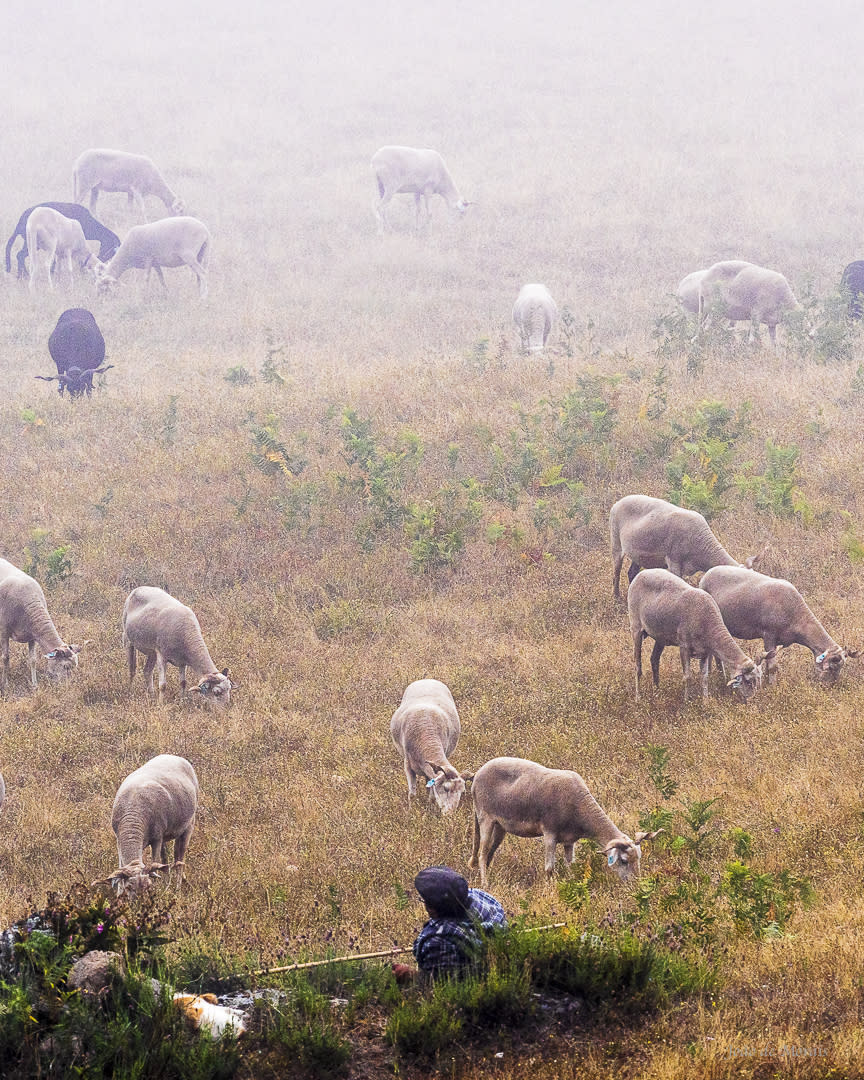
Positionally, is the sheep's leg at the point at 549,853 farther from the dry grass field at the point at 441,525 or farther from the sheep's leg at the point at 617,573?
the sheep's leg at the point at 617,573

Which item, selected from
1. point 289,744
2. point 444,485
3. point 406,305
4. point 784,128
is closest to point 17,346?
point 406,305

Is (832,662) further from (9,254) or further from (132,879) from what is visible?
→ (9,254)

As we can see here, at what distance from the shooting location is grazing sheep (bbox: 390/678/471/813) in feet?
27.8

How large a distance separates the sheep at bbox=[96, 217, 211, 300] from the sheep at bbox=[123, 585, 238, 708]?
15.8 m

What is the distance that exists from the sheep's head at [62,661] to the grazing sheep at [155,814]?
3294 millimetres

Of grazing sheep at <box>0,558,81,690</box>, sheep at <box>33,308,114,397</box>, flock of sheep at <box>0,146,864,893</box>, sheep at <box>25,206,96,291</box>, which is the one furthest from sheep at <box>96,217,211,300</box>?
grazing sheep at <box>0,558,81,690</box>

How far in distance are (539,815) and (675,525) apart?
5.01 m

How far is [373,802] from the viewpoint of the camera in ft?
29.0

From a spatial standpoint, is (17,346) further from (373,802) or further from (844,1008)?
(844,1008)

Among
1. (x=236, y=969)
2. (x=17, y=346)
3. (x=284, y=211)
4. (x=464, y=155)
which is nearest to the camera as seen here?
(x=236, y=969)

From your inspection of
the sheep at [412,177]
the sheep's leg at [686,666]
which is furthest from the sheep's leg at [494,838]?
the sheep at [412,177]

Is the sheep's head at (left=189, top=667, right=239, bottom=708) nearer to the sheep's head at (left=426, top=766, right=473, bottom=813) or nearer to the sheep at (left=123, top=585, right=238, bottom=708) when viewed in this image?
the sheep at (left=123, top=585, right=238, bottom=708)

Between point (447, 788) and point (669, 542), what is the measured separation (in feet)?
15.2

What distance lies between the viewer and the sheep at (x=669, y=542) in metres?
11.7
